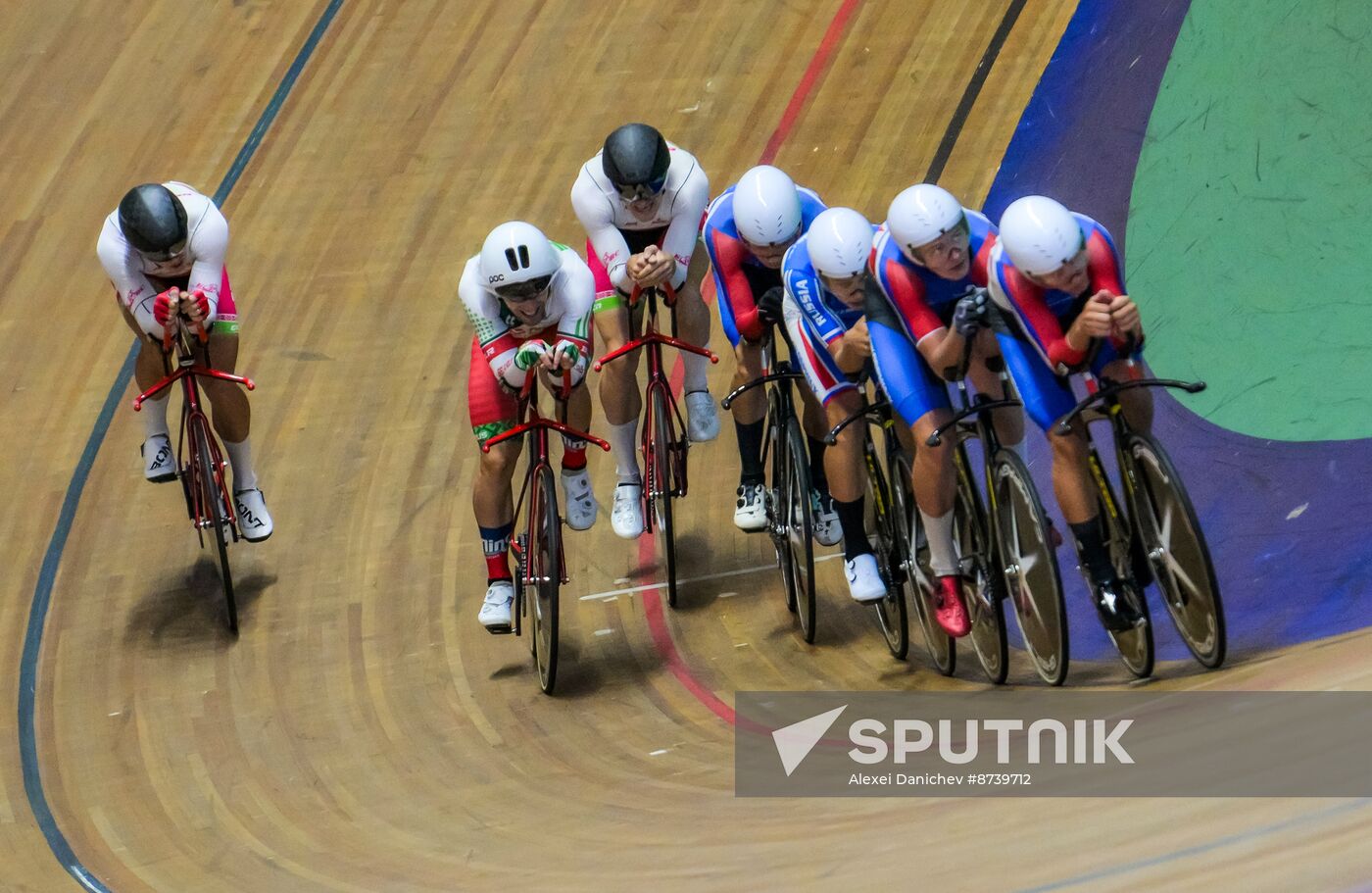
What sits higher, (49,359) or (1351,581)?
(49,359)

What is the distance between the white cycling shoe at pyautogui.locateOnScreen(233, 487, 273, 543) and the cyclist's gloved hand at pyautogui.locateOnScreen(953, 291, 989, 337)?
2853 millimetres

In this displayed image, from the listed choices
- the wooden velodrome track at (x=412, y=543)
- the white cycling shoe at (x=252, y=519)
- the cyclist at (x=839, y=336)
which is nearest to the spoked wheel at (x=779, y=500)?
the wooden velodrome track at (x=412, y=543)

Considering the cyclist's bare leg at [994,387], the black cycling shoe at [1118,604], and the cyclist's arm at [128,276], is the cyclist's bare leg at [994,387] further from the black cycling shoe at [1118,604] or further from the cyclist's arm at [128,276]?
the cyclist's arm at [128,276]

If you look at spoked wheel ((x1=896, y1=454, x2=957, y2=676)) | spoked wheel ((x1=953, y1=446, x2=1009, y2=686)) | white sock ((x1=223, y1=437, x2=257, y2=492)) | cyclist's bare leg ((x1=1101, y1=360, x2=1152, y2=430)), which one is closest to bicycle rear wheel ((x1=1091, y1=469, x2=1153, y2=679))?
cyclist's bare leg ((x1=1101, y1=360, x2=1152, y2=430))

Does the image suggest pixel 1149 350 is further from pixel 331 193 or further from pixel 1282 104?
pixel 331 193

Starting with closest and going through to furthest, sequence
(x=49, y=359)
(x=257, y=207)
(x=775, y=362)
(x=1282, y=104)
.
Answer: (x=775, y=362)
(x=1282, y=104)
(x=49, y=359)
(x=257, y=207)

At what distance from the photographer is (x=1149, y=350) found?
646cm

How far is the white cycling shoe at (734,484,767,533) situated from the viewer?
5.82 meters

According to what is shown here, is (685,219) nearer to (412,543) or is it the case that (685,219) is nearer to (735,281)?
(735,281)

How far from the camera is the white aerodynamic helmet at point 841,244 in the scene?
15.6 ft

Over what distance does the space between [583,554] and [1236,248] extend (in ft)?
9.06

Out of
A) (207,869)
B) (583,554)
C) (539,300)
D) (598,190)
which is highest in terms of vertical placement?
(598,190)

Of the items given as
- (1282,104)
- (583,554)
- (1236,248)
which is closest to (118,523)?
(583,554)

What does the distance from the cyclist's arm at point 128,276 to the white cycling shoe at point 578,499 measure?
145 cm
